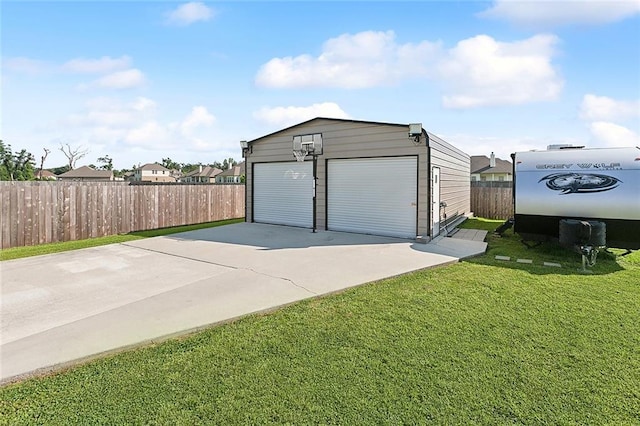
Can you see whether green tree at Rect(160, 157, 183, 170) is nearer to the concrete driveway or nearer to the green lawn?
the concrete driveway

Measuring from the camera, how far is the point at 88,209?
9.88 metres

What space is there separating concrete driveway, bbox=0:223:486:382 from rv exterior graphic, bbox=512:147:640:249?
56.3 inches

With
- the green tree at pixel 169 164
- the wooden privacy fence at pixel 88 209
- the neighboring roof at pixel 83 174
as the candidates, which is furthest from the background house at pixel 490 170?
the green tree at pixel 169 164

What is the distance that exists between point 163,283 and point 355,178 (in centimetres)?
618

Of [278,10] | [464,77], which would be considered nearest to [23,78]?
[278,10]

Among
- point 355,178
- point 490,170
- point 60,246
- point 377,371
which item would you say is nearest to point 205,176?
point 490,170

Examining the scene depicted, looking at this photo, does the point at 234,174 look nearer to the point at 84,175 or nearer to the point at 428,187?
the point at 84,175

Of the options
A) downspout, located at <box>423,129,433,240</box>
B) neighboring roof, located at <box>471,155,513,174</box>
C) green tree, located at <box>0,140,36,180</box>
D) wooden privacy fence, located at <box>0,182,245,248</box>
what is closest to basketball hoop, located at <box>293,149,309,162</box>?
downspout, located at <box>423,129,433,240</box>

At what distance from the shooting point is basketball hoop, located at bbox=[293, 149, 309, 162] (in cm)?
1066

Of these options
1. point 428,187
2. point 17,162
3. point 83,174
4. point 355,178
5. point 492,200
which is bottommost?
point 492,200

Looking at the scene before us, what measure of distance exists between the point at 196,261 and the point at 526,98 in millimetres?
10790

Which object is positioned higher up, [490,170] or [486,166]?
[486,166]

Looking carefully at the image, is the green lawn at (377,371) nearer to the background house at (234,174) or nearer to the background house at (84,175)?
the background house at (234,174)

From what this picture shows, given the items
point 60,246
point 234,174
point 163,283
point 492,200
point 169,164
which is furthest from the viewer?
point 169,164
